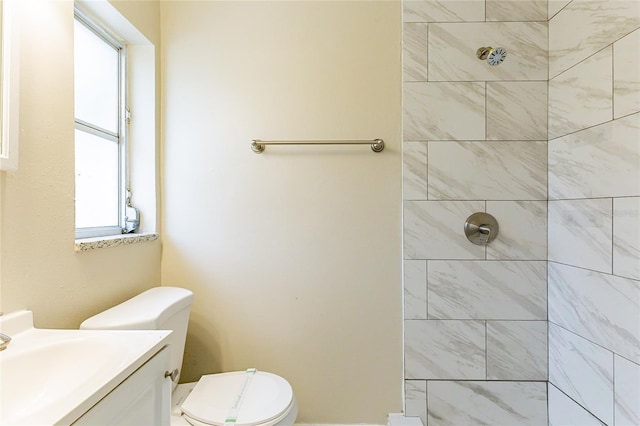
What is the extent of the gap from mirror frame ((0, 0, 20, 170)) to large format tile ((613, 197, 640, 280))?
190cm

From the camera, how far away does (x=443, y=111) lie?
1.47 meters

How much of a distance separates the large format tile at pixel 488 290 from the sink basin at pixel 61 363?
3.80 ft

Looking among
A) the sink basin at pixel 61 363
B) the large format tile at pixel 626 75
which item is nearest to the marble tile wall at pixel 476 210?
the large format tile at pixel 626 75

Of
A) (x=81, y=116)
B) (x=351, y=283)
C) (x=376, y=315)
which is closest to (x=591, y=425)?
(x=376, y=315)

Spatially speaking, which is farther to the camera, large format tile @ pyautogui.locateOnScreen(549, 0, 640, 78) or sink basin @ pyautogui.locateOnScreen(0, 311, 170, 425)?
large format tile @ pyautogui.locateOnScreen(549, 0, 640, 78)

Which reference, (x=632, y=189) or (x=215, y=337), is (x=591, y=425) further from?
(x=215, y=337)

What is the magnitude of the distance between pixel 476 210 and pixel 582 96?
0.59 m

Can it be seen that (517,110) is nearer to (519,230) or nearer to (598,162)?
(598,162)

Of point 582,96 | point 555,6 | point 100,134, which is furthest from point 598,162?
point 100,134

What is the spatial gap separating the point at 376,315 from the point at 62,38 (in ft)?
5.43

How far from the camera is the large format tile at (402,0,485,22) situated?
1465 millimetres

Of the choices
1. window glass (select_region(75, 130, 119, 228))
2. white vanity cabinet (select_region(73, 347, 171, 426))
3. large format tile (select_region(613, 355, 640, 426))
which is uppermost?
window glass (select_region(75, 130, 119, 228))

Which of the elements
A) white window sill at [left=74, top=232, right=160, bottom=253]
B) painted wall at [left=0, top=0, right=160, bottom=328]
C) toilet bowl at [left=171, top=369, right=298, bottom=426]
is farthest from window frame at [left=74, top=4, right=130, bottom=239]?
toilet bowl at [left=171, top=369, right=298, bottom=426]

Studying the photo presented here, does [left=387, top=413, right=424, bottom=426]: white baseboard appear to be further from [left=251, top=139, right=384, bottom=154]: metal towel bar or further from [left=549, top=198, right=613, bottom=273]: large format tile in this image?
[left=251, top=139, right=384, bottom=154]: metal towel bar
